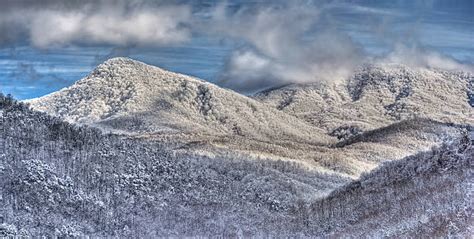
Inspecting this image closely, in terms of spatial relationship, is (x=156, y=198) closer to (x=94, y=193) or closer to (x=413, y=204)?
(x=94, y=193)

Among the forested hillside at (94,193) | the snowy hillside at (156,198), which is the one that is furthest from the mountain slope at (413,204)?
the forested hillside at (94,193)

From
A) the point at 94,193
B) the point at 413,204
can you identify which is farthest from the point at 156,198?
the point at 413,204

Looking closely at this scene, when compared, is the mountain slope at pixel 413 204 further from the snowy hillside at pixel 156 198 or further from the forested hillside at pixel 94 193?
the forested hillside at pixel 94 193

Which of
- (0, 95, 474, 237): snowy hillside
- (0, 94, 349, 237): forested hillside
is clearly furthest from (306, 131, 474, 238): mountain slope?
(0, 94, 349, 237): forested hillside

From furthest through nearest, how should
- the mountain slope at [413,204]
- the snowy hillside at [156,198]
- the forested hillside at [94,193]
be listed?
the forested hillside at [94,193]
the snowy hillside at [156,198]
the mountain slope at [413,204]

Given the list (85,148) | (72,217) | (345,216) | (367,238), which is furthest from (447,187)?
(85,148)

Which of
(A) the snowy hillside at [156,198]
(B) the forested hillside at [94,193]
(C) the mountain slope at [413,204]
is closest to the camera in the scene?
(C) the mountain slope at [413,204]

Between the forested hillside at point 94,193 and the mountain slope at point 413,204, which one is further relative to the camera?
the forested hillside at point 94,193

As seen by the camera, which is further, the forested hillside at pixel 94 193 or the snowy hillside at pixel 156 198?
the forested hillside at pixel 94 193

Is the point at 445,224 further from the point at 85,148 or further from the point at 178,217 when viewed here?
the point at 85,148
